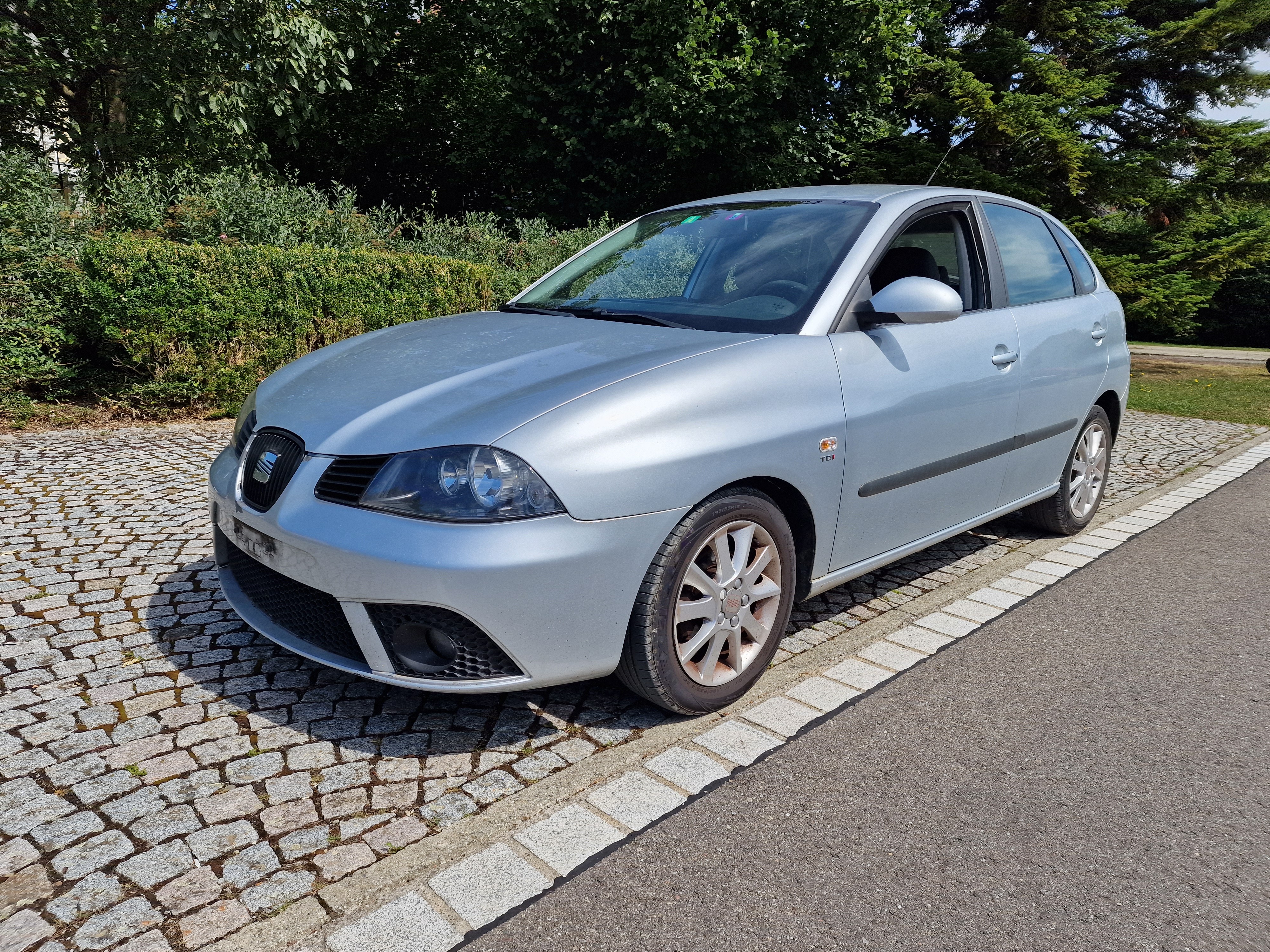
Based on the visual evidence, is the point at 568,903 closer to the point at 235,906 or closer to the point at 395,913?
the point at 395,913

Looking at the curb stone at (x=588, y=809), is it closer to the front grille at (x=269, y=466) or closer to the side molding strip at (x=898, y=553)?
Result: the side molding strip at (x=898, y=553)

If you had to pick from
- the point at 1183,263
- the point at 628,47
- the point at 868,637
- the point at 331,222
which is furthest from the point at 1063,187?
the point at 868,637

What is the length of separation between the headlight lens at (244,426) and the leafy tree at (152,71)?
10.2 m

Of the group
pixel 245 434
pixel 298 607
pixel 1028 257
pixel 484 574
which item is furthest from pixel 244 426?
pixel 1028 257

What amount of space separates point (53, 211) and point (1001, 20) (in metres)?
13.8

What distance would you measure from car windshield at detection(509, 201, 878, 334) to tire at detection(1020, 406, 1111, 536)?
2074 millimetres

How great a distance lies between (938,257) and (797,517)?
1468mm

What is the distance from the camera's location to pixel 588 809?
2502 mm

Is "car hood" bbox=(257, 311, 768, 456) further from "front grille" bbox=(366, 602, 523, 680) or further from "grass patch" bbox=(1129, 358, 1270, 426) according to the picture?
"grass patch" bbox=(1129, 358, 1270, 426)

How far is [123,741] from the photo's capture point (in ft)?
9.12

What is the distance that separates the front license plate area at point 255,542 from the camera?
2797 millimetres

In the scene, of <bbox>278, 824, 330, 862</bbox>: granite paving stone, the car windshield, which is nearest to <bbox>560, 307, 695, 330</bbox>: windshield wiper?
the car windshield

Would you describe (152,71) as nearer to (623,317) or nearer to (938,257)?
(623,317)

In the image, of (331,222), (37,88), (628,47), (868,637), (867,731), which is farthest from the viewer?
(628,47)
